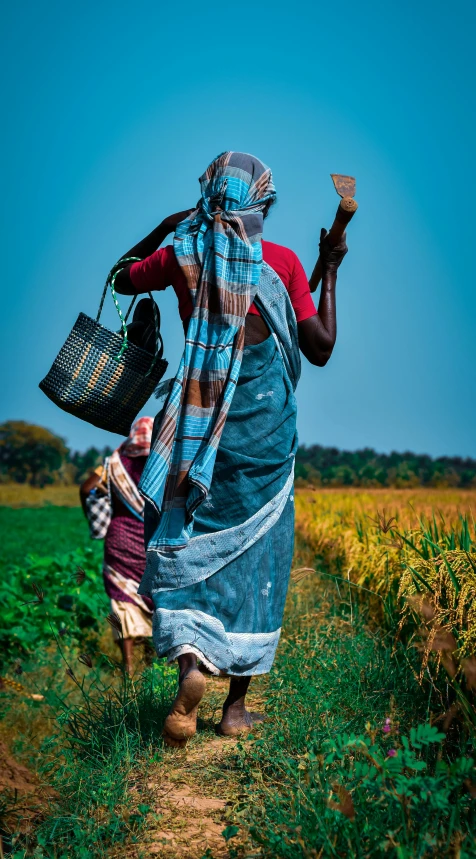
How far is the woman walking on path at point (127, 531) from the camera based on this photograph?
6531mm

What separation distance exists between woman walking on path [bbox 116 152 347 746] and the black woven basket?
0.43 meters

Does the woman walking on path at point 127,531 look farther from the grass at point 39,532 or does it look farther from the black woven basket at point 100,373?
the grass at point 39,532

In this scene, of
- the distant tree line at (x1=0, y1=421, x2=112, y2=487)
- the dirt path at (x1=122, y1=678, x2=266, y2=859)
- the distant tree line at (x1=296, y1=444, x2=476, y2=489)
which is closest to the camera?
the dirt path at (x1=122, y1=678, x2=266, y2=859)

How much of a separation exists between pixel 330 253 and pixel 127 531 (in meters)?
3.59

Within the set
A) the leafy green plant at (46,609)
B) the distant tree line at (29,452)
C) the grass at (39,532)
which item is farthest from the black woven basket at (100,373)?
the distant tree line at (29,452)

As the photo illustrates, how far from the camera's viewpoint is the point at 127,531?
667 centimetres

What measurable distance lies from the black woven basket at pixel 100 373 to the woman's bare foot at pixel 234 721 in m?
1.35

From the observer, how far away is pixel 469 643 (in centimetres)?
361

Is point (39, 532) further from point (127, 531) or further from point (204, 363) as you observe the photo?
point (204, 363)

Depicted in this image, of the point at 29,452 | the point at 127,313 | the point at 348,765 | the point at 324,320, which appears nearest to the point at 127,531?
the point at 127,313

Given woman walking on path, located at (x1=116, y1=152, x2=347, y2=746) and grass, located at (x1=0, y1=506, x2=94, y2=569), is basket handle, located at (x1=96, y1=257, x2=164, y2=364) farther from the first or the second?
grass, located at (x1=0, y1=506, x2=94, y2=569)

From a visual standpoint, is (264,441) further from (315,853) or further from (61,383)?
(315,853)

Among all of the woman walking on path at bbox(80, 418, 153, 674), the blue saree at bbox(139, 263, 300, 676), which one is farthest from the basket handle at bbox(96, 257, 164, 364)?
the woman walking on path at bbox(80, 418, 153, 674)

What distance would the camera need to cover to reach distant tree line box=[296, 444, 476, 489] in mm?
20156
